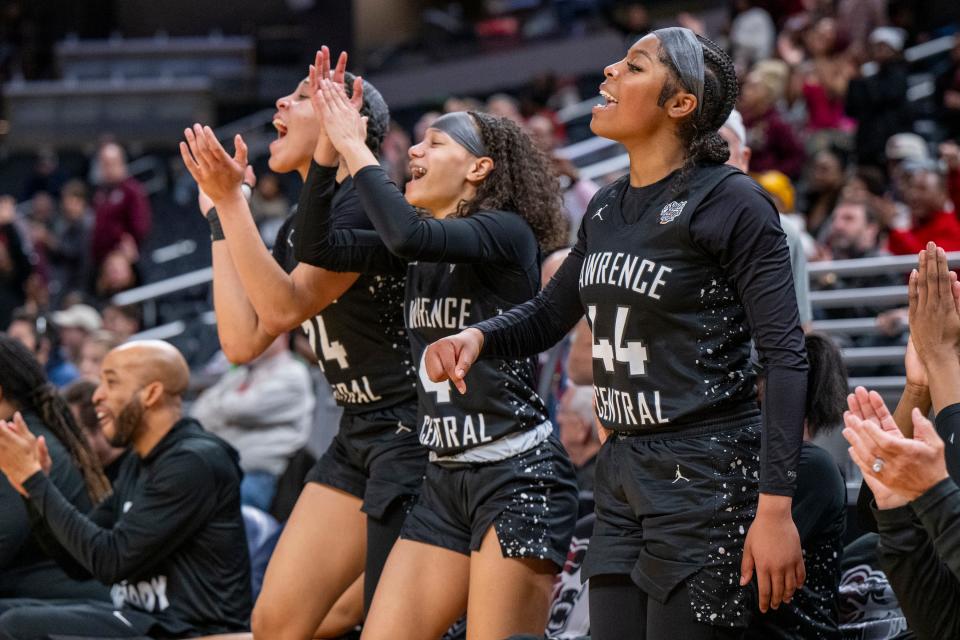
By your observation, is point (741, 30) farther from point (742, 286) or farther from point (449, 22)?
point (742, 286)

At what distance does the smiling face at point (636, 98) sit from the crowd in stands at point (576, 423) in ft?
1.06

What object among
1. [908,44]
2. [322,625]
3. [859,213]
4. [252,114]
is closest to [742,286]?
[322,625]

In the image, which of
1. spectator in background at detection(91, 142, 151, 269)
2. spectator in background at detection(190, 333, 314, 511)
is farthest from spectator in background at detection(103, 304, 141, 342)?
spectator in background at detection(91, 142, 151, 269)

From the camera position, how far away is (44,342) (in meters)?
7.50

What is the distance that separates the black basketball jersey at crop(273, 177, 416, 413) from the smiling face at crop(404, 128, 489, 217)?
0.80ft

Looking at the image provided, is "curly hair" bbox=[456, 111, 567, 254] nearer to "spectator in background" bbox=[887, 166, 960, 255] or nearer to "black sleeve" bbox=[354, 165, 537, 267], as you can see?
"black sleeve" bbox=[354, 165, 537, 267]

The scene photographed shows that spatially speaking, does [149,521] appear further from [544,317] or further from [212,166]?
[544,317]

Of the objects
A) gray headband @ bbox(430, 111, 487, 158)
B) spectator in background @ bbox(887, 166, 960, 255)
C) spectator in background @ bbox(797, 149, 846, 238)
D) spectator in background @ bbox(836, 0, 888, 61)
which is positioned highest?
gray headband @ bbox(430, 111, 487, 158)

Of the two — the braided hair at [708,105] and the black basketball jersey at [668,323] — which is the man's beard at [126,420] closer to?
the black basketball jersey at [668,323]

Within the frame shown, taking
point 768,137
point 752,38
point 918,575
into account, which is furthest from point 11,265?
point 918,575

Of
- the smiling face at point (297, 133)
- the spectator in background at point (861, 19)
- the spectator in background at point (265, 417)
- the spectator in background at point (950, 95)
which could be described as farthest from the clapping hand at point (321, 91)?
the spectator in background at point (861, 19)

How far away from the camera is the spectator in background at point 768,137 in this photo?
9.26 m

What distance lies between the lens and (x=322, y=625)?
4.13 m

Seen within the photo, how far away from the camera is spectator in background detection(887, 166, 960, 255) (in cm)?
647
